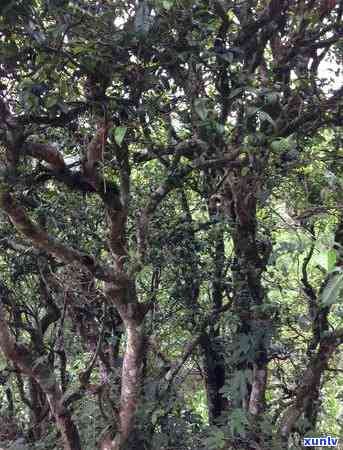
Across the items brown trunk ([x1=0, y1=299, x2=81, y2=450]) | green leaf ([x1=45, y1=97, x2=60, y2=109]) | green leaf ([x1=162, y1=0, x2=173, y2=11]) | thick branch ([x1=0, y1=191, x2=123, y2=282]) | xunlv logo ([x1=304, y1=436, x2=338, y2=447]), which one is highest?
green leaf ([x1=162, y1=0, x2=173, y2=11])

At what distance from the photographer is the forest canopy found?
1.90 meters

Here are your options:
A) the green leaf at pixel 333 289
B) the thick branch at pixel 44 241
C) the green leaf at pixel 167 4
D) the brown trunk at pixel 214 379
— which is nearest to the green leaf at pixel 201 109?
the green leaf at pixel 167 4

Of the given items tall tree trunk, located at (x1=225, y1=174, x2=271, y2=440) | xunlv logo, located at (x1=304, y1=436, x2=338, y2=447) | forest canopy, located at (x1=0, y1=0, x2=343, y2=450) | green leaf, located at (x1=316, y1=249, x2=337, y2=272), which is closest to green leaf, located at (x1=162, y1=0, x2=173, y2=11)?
forest canopy, located at (x1=0, y1=0, x2=343, y2=450)

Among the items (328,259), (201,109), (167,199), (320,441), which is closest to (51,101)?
(201,109)

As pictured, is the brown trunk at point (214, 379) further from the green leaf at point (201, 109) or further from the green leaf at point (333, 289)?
the green leaf at point (333, 289)

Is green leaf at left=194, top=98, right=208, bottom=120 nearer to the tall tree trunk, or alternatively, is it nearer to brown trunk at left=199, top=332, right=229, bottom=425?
the tall tree trunk

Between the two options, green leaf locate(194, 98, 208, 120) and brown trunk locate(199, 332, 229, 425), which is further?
brown trunk locate(199, 332, 229, 425)

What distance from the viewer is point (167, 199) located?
3170 millimetres

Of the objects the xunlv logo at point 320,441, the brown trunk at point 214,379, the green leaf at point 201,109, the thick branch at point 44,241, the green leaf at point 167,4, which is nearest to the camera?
the green leaf at point 167,4

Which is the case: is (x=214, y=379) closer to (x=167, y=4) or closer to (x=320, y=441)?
(x=320, y=441)

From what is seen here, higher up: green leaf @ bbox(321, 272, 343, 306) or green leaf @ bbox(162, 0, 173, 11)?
green leaf @ bbox(162, 0, 173, 11)

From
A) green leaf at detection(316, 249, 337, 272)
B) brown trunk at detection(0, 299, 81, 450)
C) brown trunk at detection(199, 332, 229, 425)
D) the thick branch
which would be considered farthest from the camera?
brown trunk at detection(199, 332, 229, 425)

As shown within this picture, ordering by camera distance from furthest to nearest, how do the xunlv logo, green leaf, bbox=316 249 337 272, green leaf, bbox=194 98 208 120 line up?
the xunlv logo
green leaf, bbox=194 98 208 120
green leaf, bbox=316 249 337 272

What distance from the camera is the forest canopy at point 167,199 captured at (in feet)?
6.24
